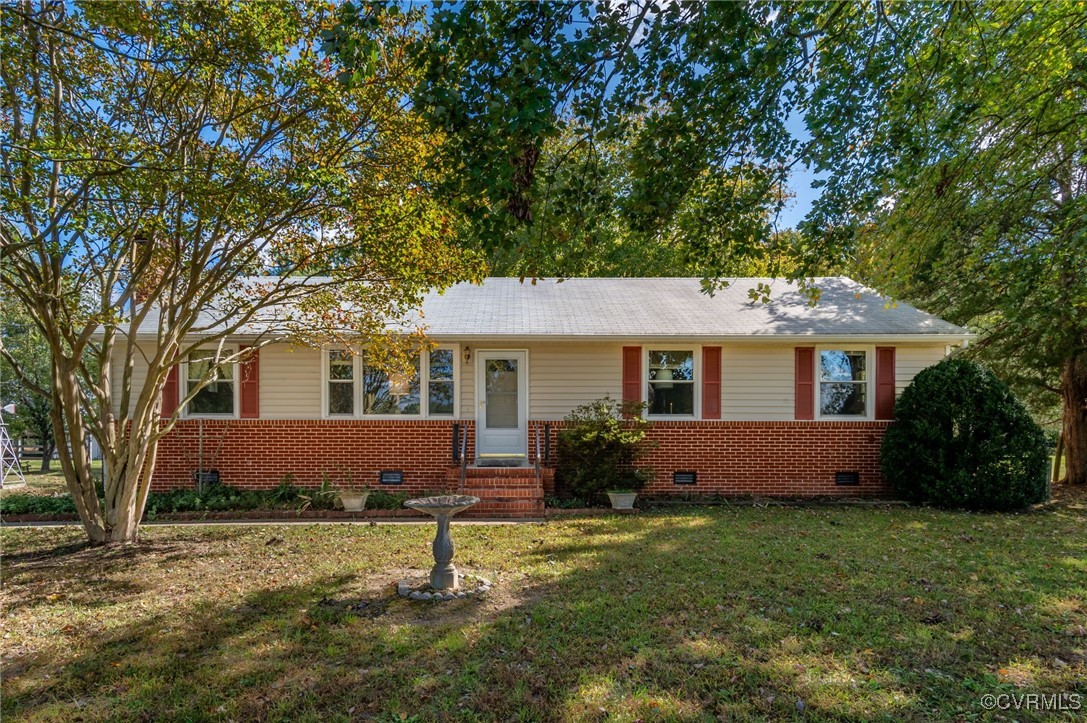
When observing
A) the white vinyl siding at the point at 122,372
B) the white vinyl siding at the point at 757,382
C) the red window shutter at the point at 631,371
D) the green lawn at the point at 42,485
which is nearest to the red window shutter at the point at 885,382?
the white vinyl siding at the point at 757,382

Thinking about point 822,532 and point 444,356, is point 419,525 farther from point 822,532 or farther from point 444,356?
point 822,532

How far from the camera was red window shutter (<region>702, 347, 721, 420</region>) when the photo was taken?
10555mm

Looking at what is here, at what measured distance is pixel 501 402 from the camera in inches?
423

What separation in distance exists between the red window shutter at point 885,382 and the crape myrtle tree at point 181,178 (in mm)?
8084

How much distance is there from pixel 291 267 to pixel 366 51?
481cm

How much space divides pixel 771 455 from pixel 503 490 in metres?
5.19

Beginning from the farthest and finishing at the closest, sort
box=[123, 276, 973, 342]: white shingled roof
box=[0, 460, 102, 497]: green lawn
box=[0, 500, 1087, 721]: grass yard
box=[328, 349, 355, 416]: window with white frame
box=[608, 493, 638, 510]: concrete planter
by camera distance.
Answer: box=[0, 460, 102, 497]: green lawn, box=[328, 349, 355, 416]: window with white frame, box=[123, 276, 973, 342]: white shingled roof, box=[608, 493, 638, 510]: concrete planter, box=[0, 500, 1087, 721]: grass yard

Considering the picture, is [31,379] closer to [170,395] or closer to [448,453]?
[170,395]

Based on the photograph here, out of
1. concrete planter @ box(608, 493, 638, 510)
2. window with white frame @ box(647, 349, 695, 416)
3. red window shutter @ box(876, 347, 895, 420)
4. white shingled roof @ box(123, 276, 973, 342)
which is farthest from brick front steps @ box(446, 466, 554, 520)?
red window shutter @ box(876, 347, 895, 420)

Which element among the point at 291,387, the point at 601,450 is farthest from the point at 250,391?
the point at 601,450

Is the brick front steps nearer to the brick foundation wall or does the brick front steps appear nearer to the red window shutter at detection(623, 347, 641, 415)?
the brick foundation wall

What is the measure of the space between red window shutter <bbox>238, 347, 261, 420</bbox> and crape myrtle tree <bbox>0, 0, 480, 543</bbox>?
276cm

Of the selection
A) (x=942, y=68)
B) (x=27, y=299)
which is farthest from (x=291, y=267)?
(x=942, y=68)

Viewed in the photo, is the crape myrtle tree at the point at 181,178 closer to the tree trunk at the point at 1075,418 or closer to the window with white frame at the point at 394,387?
the window with white frame at the point at 394,387
